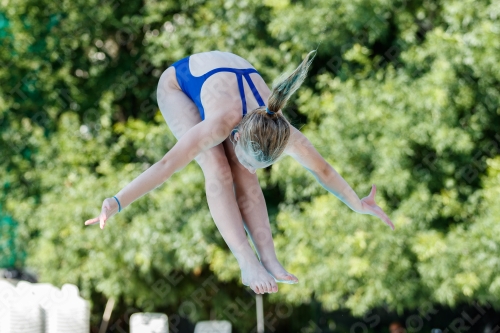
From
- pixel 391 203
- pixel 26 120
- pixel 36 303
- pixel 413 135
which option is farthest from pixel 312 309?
pixel 36 303

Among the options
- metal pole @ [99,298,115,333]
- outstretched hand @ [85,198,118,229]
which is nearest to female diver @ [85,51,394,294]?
outstretched hand @ [85,198,118,229]

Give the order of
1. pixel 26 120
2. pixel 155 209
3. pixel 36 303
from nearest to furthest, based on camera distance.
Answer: pixel 36 303 < pixel 155 209 < pixel 26 120

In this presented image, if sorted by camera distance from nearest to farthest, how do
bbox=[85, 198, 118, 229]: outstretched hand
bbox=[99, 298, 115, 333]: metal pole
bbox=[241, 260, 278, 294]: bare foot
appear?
bbox=[85, 198, 118, 229]: outstretched hand, bbox=[241, 260, 278, 294]: bare foot, bbox=[99, 298, 115, 333]: metal pole

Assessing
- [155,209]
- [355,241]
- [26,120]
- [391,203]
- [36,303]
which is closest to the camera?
[36,303]

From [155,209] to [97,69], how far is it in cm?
218

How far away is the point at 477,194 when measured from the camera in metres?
7.54

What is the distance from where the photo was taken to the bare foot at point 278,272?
3268 mm

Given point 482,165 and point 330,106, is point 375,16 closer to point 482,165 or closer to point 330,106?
point 330,106

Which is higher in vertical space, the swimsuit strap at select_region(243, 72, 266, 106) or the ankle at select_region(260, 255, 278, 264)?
the swimsuit strap at select_region(243, 72, 266, 106)

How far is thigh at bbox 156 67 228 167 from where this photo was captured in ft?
10.7

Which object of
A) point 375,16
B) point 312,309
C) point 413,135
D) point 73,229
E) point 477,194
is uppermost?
point 375,16

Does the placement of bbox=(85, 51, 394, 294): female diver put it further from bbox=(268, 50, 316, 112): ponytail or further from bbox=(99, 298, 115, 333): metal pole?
bbox=(99, 298, 115, 333): metal pole

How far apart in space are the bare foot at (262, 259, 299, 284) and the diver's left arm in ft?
1.38

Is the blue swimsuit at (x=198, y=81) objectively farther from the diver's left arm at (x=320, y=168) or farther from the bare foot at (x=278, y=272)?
the bare foot at (x=278, y=272)
